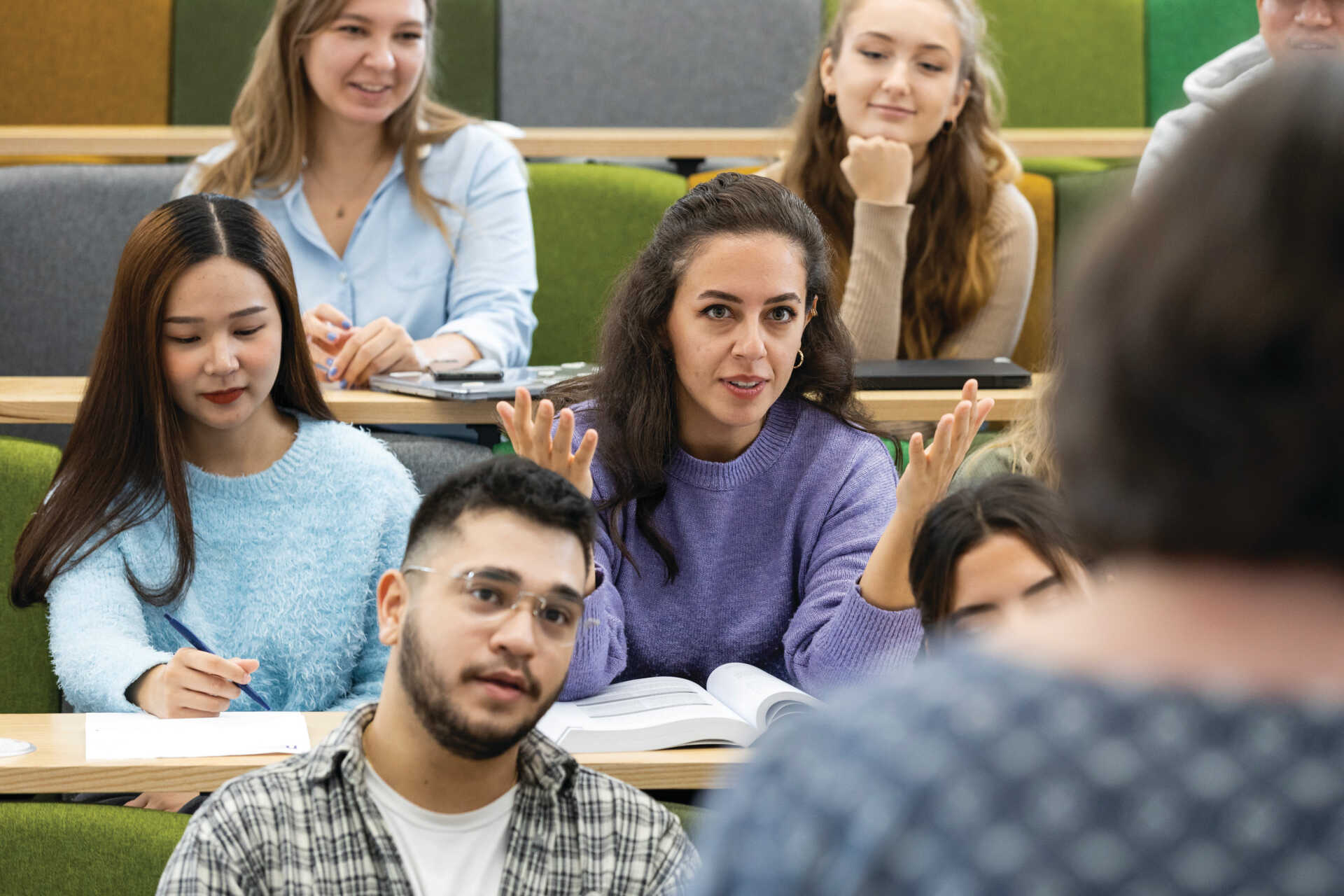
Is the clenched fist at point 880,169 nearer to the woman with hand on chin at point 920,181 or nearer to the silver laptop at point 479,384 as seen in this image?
the woman with hand on chin at point 920,181

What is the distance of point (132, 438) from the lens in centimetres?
189

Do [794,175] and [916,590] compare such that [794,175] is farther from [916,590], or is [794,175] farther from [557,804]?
[557,804]

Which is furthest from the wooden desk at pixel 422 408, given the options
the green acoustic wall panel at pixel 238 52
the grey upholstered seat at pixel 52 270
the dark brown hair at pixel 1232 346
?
the dark brown hair at pixel 1232 346

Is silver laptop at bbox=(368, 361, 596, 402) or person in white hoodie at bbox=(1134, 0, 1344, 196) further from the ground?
person in white hoodie at bbox=(1134, 0, 1344, 196)

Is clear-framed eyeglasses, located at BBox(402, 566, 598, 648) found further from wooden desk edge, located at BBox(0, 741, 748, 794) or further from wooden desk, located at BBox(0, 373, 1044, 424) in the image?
wooden desk, located at BBox(0, 373, 1044, 424)

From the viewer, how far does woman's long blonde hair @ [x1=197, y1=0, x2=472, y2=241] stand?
2656 mm

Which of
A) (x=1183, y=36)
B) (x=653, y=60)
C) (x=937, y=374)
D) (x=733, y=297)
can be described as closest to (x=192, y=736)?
(x=733, y=297)

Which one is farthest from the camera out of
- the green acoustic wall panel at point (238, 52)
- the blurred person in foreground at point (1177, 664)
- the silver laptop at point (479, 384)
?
the green acoustic wall panel at point (238, 52)

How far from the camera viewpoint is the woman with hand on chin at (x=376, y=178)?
2.65m

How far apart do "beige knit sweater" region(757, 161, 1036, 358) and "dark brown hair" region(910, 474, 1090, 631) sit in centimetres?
109

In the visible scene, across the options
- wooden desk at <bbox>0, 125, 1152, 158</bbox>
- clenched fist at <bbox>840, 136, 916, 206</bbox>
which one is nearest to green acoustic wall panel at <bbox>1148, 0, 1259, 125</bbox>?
wooden desk at <bbox>0, 125, 1152, 158</bbox>

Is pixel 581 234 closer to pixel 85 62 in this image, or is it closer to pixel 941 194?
pixel 941 194

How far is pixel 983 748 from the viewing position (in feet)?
1.58

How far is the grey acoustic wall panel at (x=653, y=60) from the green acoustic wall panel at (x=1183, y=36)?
30.1 inches
